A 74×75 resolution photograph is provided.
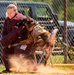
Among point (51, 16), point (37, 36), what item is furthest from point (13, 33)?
point (51, 16)

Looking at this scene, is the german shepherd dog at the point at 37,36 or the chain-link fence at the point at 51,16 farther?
the chain-link fence at the point at 51,16

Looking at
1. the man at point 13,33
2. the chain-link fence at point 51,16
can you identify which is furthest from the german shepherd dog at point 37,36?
the chain-link fence at point 51,16

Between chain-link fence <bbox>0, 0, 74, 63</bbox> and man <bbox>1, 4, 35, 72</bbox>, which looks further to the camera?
chain-link fence <bbox>0, 0, 74, 63</bbox>

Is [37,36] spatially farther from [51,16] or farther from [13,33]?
[51,16]

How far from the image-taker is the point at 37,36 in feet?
28.0

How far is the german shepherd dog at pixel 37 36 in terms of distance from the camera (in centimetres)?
845

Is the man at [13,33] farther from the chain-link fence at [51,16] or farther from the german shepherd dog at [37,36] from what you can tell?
the chain-link fence at [51,16]

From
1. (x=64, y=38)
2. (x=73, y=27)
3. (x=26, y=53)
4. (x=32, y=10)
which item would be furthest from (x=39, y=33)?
(x=73, y=27)

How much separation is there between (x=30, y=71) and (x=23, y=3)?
11.4ft

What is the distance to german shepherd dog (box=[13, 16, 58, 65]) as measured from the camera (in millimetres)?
8445

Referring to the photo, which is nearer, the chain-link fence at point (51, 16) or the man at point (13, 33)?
the man at point (13, 33)

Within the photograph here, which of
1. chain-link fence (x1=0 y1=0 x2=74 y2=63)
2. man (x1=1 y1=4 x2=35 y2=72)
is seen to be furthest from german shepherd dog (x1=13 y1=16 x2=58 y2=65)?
chain-link fence (x1=0 y1=0 x2=74 y2=63)

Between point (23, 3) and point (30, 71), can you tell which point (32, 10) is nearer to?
point (23, 3)

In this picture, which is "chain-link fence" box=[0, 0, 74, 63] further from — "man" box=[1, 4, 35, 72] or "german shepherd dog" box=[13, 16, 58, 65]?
"man" box=[1, 4, 35, 72]
